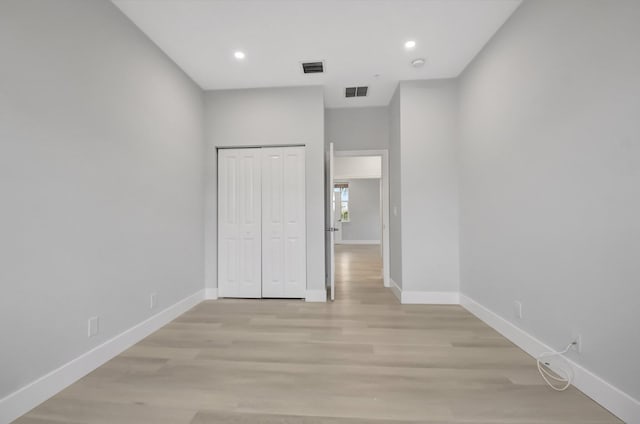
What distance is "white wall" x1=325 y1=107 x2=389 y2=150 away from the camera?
4648 mm

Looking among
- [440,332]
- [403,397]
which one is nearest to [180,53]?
[403,397]

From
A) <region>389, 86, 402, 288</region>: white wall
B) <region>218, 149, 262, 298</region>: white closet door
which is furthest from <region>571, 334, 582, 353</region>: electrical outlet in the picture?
<region>218, 149, 262, 298</region>: white closet door

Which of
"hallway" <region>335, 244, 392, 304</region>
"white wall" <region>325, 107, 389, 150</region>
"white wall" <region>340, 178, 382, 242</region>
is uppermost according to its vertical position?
"white wall" <region>325, 107, 389, 150</region>

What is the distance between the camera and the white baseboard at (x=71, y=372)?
1570 mm

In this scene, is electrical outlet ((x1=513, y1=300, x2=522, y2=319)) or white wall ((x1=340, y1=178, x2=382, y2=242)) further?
white wall ((x1=340, y1=178, x2=382, y2=242))

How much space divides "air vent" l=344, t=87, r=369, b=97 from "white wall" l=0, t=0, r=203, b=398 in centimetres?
228

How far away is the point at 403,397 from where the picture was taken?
5.72 ft

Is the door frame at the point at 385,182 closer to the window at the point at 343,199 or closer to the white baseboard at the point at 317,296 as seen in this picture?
the white baseboard at the point at 317,296

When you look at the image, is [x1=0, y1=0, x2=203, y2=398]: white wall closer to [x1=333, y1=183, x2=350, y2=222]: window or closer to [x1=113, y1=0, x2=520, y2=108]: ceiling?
[x1=113, y1=0, x2=520, y2=108]: ceiling

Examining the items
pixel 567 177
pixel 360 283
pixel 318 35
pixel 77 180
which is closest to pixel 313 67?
pixel 318 35

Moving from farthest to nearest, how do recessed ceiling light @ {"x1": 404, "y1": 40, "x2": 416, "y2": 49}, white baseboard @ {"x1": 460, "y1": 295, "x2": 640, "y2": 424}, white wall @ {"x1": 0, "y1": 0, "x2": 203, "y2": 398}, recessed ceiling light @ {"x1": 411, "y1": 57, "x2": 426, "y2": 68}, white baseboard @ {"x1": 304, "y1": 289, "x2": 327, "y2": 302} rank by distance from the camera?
white baseboard @ {"x1": 304, "y1": 289, "x2": 327, "y2": 302}, recessed ceiling light @ {"x1": 411, "y1": 57, "x2": 426, "y2": 68}, recessed ceiling light @ {"x1": 404, "y1": 40, "x2": 416, "y2": 49}, white wall @ {"x1": 0, "y1": 0, "x2": 203, "y2": 398}, white baseboard @ {"x1": 460, "y1": 295, "x2": 640, "y2": 424}

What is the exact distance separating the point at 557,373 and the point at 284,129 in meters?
3.71

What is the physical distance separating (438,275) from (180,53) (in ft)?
13.4

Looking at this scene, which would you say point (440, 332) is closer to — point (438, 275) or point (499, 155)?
point (438, 275)
